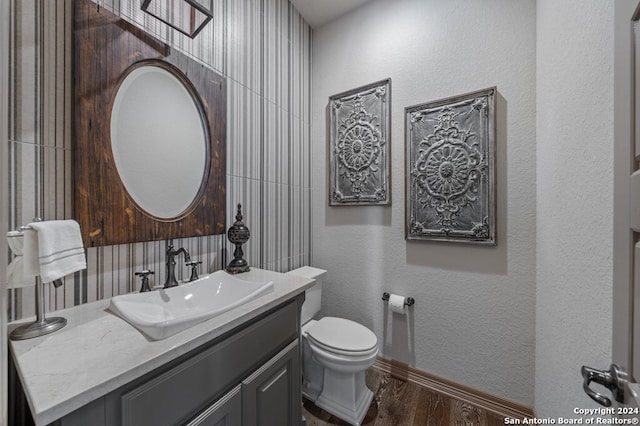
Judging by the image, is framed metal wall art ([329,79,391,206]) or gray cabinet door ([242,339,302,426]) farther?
framed metal wall art ([329,79,391,206])

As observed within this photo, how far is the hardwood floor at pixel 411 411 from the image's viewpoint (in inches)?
56.6

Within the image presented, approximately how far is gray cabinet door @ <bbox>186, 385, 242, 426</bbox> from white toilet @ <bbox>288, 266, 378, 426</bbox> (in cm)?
68

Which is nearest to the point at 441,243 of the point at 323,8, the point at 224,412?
the point at 224,412

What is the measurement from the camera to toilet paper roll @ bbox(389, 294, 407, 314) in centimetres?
171

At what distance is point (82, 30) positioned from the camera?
34.1 inches

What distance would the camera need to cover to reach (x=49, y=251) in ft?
2.18

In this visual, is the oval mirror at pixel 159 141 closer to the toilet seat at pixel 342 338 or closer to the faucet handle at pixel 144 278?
the faucet handle at pixel 144 278

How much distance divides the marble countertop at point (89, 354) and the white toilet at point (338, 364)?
2.51 ft

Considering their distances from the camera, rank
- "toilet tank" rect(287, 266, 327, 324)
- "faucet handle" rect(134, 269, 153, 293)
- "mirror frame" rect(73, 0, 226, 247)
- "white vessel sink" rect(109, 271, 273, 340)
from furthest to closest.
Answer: "toilet tank" rect(287, 266, 327, 324), "faucet handle" rect(134, 269, 153, 293), "mirror frame" rect(73, 0, 226, 247), "white vessel sink" rect(109, 271, 273, 340)

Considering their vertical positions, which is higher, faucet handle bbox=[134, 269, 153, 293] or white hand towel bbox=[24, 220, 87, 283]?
white hand towel bbox=[24, 220, 87, 283]

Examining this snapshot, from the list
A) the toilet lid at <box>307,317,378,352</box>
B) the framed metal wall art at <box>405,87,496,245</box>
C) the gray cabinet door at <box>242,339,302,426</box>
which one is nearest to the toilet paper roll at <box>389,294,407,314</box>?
the toilet lid at <box>307,317,378,352</box>

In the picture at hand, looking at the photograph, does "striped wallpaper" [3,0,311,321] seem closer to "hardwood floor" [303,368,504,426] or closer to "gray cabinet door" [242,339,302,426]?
"gray cabinet door" [242,339,302,426]

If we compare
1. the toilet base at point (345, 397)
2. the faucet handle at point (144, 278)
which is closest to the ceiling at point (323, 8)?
the faucet handle at point (144, 278)

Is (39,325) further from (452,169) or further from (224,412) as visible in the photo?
(452,169)
